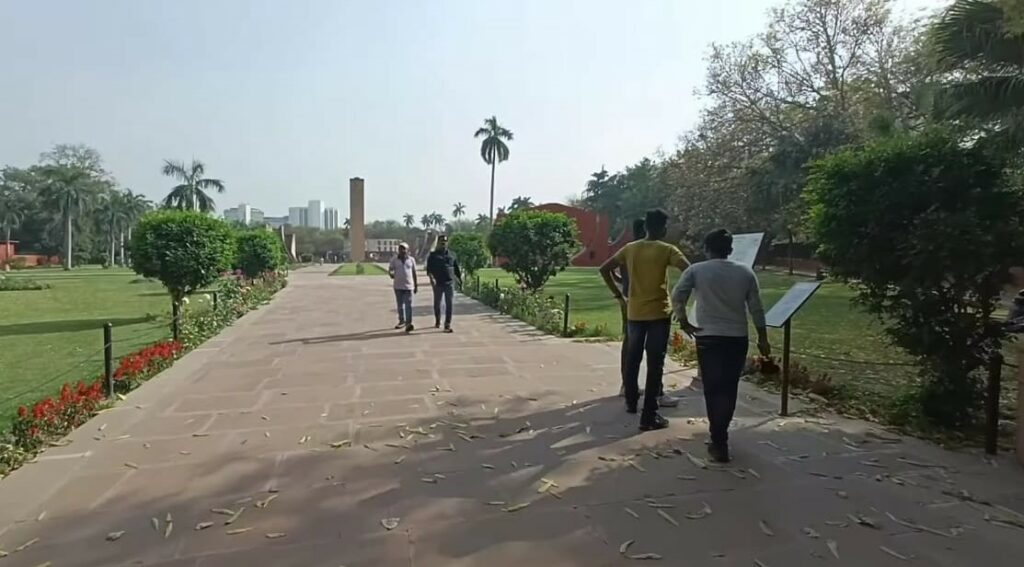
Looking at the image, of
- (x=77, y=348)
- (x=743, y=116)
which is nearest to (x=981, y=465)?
(x=77, y=348)

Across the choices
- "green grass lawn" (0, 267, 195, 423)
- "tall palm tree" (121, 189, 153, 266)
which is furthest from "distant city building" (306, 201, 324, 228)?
"green grass lawn" (0, 267, 195, 423)

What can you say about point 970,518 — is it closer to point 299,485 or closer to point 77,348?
point 299,485

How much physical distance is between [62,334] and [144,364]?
671 cm

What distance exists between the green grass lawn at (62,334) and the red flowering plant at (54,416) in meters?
1.14

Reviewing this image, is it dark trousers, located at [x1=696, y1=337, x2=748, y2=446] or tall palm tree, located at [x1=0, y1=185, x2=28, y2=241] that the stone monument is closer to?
tall palm tree, located at [x1=0, y1=185, x2=28, y2=241]

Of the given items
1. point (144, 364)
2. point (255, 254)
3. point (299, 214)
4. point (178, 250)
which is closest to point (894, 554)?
point (144, 364)

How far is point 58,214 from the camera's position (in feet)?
205

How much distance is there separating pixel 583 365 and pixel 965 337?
3.77 m

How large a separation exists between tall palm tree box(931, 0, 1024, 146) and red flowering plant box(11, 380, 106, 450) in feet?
34.1

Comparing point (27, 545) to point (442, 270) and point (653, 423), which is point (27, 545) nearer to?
point (653, 423)

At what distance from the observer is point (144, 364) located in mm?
7105

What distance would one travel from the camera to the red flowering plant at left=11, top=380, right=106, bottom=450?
15.2ft

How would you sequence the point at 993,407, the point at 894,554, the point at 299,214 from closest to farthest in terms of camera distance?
the point at 894,554 → the point at 993,407 → the point at 299,214

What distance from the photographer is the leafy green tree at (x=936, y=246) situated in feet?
14.9
